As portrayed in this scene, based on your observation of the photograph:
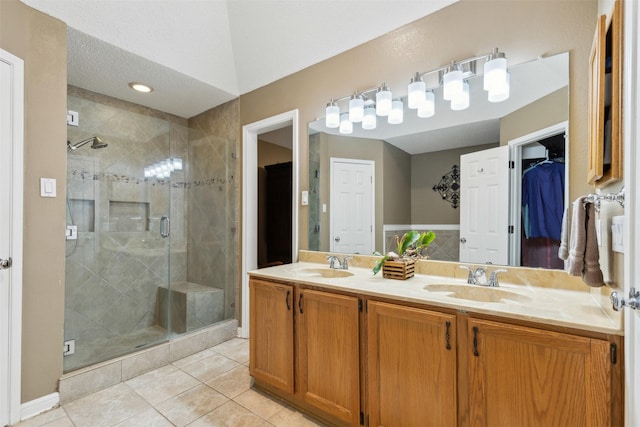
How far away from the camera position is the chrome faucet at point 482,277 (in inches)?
62.4

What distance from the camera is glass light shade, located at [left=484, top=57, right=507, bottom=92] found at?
1610mm

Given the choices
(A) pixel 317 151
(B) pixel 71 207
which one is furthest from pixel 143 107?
(A) pixel 317 151

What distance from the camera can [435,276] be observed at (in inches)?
74.5

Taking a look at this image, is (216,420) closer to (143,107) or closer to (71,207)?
(71,207)

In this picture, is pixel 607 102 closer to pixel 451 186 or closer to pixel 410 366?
pixel 451 186

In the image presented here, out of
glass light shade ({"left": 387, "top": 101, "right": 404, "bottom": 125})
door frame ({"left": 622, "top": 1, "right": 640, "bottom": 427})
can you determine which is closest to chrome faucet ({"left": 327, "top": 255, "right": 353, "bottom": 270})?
glass light shade ({"left": 387, "top": 101, "right": 404, "bottom": 125})

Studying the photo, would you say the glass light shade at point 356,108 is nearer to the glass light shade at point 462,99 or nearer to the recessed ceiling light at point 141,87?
the glass light shade at point 462,99

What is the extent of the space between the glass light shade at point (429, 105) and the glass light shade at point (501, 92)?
33 centimetres

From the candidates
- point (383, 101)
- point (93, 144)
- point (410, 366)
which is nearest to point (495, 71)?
point (383, 101)

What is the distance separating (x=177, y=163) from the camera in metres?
3.45

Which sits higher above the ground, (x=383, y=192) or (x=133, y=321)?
(x=383, y=192)

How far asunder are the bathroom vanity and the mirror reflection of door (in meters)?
2.24

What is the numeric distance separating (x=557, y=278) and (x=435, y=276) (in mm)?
615

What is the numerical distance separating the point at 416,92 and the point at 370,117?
39cm
